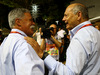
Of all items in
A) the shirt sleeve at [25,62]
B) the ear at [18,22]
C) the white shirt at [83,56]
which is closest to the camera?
the shirt sleeve at [25,62]

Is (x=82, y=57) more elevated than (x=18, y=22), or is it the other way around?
(x=18, y=22)

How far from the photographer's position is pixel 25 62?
102 cm

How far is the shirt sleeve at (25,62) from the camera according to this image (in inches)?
39.2

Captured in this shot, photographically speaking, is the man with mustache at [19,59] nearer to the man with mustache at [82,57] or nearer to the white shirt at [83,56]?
the man with mustache at [82,57]

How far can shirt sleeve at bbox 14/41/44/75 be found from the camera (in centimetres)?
100

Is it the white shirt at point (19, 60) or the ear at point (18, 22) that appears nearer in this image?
the white shirt at point (19, 60)

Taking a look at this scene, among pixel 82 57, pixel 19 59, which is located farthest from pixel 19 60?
pixel 82 57

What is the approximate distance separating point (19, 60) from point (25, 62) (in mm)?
74

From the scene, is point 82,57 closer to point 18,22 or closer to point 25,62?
point 25,62

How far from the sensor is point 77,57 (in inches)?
51.2

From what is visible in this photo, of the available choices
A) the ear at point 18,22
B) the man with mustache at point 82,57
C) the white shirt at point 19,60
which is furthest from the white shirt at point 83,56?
the ear at point 18,22

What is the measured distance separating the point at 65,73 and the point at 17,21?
0.89m

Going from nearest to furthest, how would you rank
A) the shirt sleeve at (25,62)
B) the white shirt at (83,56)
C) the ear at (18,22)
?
the shirt sleeve at (25,62) → the white shirt at (83,56) → the ear at (18,22)

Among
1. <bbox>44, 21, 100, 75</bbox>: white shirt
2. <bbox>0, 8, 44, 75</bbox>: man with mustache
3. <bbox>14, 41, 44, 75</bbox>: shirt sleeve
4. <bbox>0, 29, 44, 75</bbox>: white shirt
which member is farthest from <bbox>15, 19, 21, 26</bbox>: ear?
<bbox>44, 21, 100, 75</bbox>: white shirt
